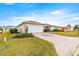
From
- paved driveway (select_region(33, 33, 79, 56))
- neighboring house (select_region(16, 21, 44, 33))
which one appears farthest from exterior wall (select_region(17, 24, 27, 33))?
A: paved driveway (select_region(33, 33, 79, 56))

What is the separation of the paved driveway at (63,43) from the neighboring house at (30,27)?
50 millimetres

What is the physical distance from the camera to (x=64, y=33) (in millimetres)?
1806

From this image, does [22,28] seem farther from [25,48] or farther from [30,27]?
[25,48]

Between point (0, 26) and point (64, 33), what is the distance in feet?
2.08

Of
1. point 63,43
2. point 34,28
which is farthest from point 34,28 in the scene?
point 63,43

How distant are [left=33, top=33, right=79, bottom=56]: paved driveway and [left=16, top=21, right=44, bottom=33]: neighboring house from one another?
5cm

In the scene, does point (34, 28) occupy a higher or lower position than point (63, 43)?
higher

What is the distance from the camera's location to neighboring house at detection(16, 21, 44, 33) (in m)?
1.78

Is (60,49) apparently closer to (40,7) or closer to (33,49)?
(33,49)

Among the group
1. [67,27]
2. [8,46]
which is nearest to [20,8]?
[8,46]

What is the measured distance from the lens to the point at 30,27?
5.93 feet

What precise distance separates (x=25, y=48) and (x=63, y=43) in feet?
1.23

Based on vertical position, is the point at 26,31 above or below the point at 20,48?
above

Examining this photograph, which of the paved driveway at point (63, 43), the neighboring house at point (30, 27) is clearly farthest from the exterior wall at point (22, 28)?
the paved driveway at point (63, 43)
